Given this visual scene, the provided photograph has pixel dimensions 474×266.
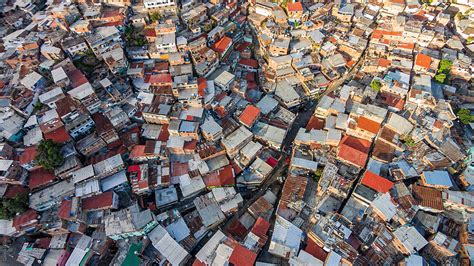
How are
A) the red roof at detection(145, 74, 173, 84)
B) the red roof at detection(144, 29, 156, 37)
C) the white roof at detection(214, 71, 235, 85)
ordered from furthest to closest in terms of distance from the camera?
the red roof at detection(144, 29, 156, 37), the white roof at detection(214, 71, 235, 85), the red roof at detection(145, 74, 173, 84)

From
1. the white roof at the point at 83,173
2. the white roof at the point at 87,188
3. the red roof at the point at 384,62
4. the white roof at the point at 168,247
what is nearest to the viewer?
the white roof at the point at 168,247

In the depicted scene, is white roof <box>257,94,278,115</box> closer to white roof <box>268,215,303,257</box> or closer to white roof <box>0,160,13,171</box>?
white roof <box>268,215,303,257</box>

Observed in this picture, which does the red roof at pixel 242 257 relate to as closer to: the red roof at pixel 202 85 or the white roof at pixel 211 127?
the white roof at pixel 211 127

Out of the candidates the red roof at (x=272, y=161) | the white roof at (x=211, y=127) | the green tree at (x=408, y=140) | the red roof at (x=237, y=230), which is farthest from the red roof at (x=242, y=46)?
the red roof at (x=237, y=230)

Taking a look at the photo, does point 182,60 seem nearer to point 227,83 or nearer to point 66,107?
point 227,83

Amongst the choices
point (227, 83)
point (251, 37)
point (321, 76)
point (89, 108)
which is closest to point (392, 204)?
point (321, 76)

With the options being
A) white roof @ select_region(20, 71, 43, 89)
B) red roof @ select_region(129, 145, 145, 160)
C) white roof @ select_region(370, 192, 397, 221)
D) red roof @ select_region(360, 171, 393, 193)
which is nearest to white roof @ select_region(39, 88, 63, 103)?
white roof @ select_region(20, 71, 43, 89)

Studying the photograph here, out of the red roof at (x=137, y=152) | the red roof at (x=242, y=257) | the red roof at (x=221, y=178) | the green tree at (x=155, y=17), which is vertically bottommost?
the red roof at (x=242, y=257)
